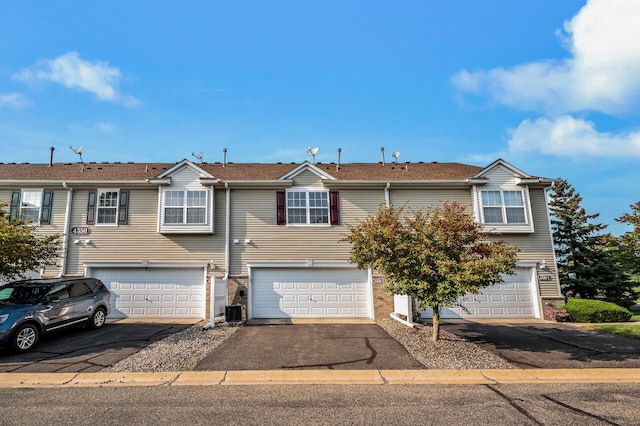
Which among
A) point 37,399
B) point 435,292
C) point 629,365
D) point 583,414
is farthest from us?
point 435,292

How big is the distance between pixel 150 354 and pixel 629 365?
433 inches

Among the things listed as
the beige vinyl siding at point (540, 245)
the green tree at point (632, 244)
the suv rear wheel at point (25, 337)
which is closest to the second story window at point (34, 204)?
the suv rear wheel at point (25, 337)

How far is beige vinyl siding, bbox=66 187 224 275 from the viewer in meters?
14.1

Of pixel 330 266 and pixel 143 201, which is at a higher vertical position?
pixel 143 201

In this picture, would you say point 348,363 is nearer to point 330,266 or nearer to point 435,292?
point 435,292

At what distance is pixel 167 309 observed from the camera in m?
13.8

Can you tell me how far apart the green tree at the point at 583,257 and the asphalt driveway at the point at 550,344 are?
23.3 ft

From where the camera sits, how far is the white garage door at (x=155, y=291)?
45.2 ft

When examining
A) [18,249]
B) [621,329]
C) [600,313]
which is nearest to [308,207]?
[18,249]

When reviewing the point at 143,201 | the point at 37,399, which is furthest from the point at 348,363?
the point at 143,201

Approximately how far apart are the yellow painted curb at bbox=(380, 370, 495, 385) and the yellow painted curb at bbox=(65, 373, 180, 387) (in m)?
4.32

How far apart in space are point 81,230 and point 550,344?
58.8ft

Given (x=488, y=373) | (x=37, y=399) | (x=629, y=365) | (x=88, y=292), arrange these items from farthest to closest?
1. (x=88, y=292)
2. (x=629, y=365)
3. (x=488, y=373)
4. (x=37, y=399)

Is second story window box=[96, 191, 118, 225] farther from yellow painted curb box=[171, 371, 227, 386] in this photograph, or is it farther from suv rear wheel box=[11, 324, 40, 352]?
yellow painted curb box=[171, 371, 227, 386]
